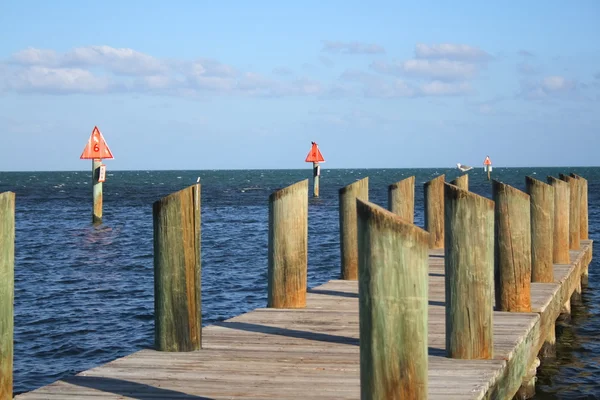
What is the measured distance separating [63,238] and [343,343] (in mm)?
20172

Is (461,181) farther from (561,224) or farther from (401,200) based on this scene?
(561,224)

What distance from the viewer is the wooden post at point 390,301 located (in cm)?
438

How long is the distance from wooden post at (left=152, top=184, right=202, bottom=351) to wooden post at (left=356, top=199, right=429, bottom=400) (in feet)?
7.42

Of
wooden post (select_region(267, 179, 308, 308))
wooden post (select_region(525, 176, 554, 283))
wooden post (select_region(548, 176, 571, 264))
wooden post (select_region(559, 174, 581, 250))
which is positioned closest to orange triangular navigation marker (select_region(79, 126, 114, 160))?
wooden post (select_region(559, 174, 581, 250))

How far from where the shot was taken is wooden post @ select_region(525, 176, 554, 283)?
10297mm

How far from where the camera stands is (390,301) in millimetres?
4402

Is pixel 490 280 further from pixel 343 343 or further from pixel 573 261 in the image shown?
pixel 573 261

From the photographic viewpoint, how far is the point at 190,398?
5.32m

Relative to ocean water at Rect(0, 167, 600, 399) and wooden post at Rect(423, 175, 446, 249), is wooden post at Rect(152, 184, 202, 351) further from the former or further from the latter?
wooden post at Rect(423, 175, 446, 249)

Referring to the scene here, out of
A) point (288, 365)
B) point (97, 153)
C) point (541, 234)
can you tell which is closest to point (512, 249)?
point (541, 234)

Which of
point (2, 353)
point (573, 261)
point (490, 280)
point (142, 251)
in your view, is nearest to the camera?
point (2, 353)

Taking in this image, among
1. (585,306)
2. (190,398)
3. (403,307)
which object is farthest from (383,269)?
(585,306)

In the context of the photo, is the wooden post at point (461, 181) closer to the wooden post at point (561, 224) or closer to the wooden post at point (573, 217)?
the wooden post at point (561, 224)

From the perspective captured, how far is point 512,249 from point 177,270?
333 cm
